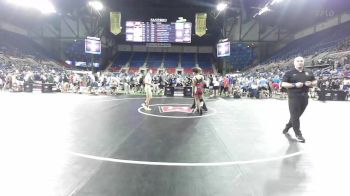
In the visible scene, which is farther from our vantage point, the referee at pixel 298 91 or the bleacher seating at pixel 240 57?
the bleacher seating at pixel 240 57

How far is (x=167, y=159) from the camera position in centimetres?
516

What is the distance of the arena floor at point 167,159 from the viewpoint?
3869 millimetres

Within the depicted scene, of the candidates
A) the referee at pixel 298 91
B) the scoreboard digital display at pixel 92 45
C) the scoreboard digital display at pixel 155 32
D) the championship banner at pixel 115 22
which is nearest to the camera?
the referee at pixel 298 91

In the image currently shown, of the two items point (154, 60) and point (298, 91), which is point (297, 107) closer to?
point (298, 91)

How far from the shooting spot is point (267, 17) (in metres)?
39.3

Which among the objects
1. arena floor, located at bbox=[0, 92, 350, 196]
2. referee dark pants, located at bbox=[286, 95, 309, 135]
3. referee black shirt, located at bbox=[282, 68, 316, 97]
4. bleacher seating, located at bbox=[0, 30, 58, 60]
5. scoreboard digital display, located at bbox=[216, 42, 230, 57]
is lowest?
arena floor, located at bbox=[0, 92, 350, 196]

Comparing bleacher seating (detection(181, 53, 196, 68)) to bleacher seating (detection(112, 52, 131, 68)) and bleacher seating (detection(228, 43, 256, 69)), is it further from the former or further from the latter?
bleacher seating (detection(112, 52, 131, 68))

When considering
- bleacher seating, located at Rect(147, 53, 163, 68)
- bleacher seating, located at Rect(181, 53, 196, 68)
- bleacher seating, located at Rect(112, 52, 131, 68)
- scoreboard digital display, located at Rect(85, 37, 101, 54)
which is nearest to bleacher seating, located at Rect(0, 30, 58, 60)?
bleacher seating, located at Rect(112, 52, 131, 68)

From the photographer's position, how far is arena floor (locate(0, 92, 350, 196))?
152 inches

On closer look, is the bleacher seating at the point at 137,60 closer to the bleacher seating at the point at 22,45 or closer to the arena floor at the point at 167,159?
the bleacher seating at the point at 22,45

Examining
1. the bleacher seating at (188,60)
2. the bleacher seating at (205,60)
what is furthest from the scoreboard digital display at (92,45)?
the bleacher seating at (205,60)

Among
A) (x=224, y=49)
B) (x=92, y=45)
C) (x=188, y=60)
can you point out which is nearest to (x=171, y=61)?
(x=188, y=60)

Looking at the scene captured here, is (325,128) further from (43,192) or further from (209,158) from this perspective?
(43,192)

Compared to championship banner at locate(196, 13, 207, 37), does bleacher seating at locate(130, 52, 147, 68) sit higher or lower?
lower
